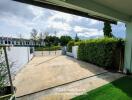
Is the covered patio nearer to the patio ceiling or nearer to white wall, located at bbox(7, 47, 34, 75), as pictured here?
the patio ceiling

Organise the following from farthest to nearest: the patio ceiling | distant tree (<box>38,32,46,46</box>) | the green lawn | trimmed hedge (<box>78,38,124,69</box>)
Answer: distant tree (<box>38,32,46,46</box>) < trimmed hedge (<box>78,38,124,69</box>) < the green lawn < the patio ceiling

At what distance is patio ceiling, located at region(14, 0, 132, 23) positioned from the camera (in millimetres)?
4969

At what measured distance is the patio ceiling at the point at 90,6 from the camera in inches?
196

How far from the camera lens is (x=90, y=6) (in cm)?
583

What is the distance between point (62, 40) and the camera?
4884 cm

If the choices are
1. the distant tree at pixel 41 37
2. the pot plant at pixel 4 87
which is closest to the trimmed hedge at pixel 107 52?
the pot plant at pixel 4 87

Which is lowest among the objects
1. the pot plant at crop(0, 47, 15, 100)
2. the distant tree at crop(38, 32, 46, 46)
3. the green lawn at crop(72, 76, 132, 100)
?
the green lawn at crop(72, 76, 132, 100)

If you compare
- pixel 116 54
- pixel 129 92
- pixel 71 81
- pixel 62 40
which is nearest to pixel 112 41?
pixel 116 54

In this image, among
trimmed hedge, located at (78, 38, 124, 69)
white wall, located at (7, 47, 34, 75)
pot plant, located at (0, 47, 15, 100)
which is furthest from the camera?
trimmed hedge, located at (78, 38, 124, 69)

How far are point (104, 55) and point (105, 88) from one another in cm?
485

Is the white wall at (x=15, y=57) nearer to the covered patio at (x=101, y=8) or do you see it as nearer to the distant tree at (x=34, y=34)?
the covered patio at (x=101, y=8)

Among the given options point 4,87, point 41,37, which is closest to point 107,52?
point 4,87

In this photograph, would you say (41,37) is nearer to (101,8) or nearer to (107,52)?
(107,52)

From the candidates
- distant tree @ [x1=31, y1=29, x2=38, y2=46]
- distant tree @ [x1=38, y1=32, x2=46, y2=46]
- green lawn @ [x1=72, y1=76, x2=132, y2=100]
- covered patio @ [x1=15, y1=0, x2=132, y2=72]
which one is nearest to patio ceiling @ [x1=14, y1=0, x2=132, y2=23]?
covered patio @ [x1=15, y1=0, x2=132, y2=72]
